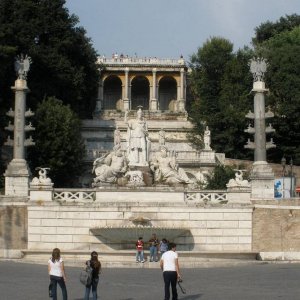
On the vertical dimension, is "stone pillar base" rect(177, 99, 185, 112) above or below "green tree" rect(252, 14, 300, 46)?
below

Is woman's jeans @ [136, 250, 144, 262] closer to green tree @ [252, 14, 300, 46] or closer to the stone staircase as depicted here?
the stone staircase

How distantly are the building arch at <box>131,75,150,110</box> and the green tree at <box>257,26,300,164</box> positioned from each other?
2169 centimetres

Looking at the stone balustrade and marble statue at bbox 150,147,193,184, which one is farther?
the stone balustrade

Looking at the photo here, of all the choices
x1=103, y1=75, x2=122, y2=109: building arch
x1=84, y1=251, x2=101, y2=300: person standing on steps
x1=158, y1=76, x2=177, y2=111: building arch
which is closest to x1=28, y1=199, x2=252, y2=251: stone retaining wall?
x1=84, y1=251, x2=101, y2=300: person standing on steps

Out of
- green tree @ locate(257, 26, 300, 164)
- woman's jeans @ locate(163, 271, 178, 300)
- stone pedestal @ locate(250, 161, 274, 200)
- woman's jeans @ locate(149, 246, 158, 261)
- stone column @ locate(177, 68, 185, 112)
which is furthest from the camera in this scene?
stone column @ locate(177, 68, 185, 112)

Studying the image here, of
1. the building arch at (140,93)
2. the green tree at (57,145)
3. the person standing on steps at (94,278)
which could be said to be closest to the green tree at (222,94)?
the green tree at (57,145)

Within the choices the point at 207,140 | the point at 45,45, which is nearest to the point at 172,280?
the point at 207,140

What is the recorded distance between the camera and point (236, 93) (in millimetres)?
57688

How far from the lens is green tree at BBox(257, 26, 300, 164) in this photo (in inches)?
2183

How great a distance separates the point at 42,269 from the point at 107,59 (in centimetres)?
4911

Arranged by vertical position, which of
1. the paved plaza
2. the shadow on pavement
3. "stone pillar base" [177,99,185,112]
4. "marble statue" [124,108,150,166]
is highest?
"stone pillar base" [177,99,185,112]

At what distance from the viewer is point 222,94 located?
191ft

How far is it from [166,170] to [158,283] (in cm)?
1280

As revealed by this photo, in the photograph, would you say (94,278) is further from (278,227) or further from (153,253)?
(278,227)
